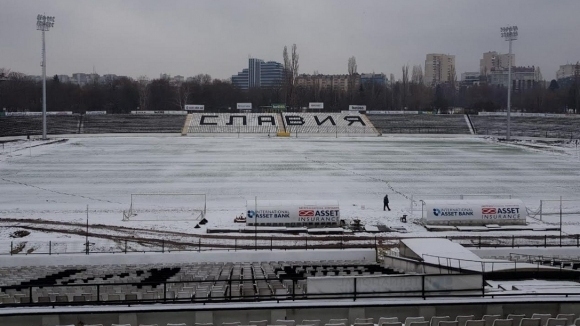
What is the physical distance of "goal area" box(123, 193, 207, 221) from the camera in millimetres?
29250

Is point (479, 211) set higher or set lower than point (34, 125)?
lower

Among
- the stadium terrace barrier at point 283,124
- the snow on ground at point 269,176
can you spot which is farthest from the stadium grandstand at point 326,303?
the stadium terrace barrier at point 283,124

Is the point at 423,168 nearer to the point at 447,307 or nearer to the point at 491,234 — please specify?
the point at 491,234

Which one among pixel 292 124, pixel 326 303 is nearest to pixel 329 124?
pixel 292 124

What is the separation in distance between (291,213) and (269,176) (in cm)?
1623

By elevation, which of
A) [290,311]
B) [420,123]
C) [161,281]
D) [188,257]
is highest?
[420,123]

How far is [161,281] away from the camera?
498 inches

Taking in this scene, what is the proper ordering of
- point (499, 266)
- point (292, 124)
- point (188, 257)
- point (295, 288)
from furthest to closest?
1. point (292, 124)
2. point (188, 257)
3. point (499, 266)
4. point (295, 288)

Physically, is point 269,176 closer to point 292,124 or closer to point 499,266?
point 499,266

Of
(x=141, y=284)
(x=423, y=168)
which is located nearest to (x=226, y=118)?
(x=423, y=168)

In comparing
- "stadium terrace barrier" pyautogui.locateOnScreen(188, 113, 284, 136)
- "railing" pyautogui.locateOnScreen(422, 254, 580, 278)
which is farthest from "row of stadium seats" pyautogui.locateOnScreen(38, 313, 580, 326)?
"stadium terrace barrier" pyautogui.locateOnScreen(188, 113, 284, 136)

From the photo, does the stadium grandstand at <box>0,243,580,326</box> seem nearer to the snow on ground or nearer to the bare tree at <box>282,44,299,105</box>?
the snow on ground

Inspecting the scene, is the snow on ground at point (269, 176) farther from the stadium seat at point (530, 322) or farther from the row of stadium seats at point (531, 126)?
the row of stadium seats at point (531, 126)

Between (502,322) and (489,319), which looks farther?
(489,319)
